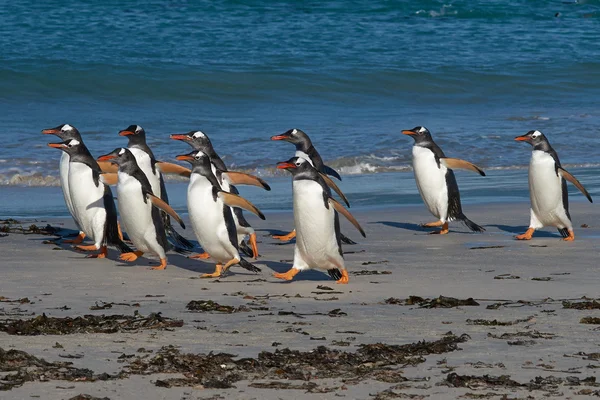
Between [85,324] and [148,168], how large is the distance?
3.23 meters

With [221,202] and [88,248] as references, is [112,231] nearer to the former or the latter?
[88,248]

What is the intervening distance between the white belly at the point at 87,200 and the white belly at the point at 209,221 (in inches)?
36.7

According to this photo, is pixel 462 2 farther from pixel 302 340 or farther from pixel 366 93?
pixel 302 340

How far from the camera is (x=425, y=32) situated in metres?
26.5

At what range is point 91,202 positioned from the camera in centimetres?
732

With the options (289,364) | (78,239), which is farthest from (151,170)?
(289,364)

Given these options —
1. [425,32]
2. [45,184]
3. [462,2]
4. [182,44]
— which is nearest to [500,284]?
[45,184]

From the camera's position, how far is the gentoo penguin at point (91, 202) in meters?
7.30

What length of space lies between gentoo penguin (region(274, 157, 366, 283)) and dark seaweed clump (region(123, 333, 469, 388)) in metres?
2.05

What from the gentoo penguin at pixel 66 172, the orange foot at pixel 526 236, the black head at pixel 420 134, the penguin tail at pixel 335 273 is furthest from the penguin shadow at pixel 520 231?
the gentoo penguin at pixel 66 172

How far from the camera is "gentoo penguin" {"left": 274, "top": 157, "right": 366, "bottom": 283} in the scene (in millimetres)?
6367

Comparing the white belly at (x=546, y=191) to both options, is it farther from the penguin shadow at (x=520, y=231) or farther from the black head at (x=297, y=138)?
the black head at (x=297, y=138)

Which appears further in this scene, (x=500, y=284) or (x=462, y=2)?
(x=462, y=2)

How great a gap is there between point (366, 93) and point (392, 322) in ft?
52.8
